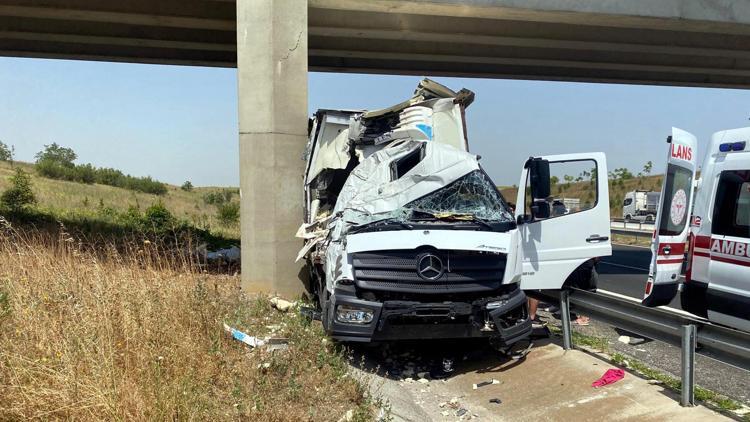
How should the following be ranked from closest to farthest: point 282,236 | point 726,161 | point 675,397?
point 675,397, point 726,161, point 282,236

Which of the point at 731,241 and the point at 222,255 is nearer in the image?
the point at 731,241

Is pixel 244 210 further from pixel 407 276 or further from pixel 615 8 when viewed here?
pixel 615 8

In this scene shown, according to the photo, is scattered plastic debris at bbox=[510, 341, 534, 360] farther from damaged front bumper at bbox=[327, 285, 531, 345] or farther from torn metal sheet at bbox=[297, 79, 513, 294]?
torn metal sheet at bbox=[297, 79, 513, 294]

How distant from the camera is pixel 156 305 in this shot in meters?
5.12

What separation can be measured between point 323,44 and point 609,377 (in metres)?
11.7

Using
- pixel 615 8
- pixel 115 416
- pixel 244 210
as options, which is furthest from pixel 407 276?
pixel 615 8

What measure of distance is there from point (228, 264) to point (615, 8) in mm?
10111

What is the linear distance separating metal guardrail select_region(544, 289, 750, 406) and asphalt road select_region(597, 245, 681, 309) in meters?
4.09

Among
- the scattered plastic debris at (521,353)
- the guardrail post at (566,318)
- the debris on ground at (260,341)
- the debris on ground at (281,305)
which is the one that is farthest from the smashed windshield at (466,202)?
the debris on ground at (281,305)

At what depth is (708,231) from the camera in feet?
18.8

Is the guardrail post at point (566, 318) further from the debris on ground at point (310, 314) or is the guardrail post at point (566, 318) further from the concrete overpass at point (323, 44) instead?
the concrete overpass at point (323, 44)

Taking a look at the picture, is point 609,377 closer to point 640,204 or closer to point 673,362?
point 673,362

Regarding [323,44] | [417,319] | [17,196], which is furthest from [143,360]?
[17,196]

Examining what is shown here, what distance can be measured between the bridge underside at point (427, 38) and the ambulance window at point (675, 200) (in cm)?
657
